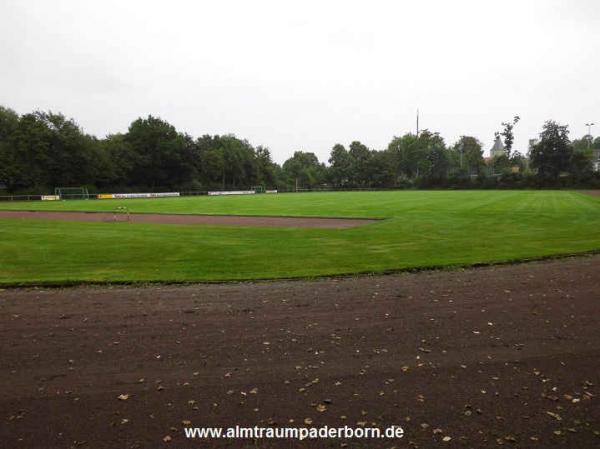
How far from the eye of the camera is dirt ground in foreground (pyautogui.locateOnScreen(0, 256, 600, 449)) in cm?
420

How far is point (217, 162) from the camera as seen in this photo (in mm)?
108312

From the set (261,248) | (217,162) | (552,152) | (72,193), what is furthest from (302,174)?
(261,248)

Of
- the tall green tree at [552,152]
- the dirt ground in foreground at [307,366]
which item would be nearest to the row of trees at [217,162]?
the tall green tree at [552,152]

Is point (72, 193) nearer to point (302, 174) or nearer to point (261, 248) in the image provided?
point (261, 248)

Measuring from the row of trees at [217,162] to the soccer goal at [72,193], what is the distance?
302 cm

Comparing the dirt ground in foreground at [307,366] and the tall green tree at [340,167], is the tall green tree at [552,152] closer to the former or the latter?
the tall green tree at [340,167]

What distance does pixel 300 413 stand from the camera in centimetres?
444

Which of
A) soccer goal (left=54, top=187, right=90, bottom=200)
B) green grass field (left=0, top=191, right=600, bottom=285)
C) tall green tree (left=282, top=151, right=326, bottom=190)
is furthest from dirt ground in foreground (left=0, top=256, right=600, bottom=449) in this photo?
tall green tree (left=282, top=151, right=326, bottom=190)

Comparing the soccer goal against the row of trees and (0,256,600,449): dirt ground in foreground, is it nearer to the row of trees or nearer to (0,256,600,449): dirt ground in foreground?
the row of trees

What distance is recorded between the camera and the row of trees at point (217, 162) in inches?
2992

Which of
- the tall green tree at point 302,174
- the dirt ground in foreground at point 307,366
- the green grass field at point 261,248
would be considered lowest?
the dirt ground in foreground at point 307,366

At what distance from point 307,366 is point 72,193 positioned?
78279mm

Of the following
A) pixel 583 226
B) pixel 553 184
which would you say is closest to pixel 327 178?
pixel 553 184

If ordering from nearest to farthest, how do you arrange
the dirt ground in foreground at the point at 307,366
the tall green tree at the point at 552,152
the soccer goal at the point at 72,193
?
1. the dirt ground in foreground at the point at 307,366
2. the soccer goal at the point at 72,193
3. the tall green tree at the point at 552,152
